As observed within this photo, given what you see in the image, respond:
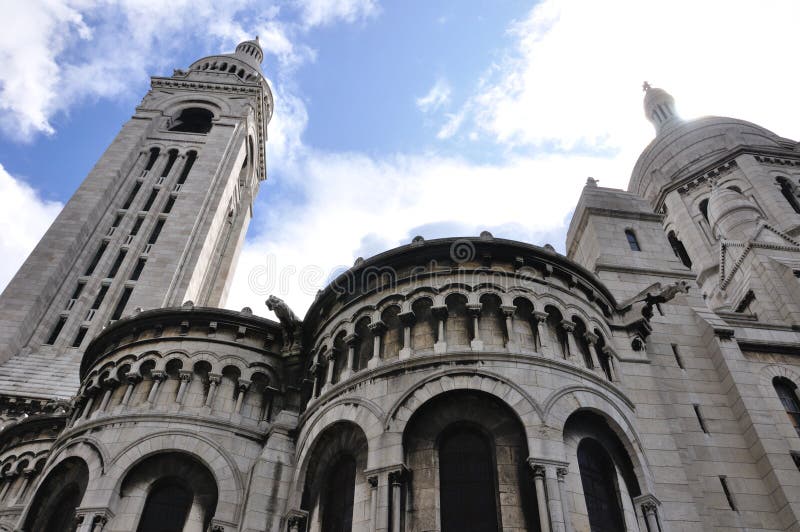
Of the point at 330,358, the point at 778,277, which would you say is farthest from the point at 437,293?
the point at 778,277

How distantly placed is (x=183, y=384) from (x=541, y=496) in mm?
12279

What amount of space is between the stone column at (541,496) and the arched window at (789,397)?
447 inches

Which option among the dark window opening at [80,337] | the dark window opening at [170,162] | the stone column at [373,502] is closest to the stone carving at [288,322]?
the stone column at [373,502]

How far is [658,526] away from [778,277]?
20.5 m

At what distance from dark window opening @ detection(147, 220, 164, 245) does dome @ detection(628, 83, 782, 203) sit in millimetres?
41792

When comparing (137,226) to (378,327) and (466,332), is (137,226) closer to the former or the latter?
(378,327)

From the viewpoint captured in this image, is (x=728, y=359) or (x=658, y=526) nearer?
(x=658, y=526)

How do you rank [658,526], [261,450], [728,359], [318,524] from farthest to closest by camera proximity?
[728,359]
[261,450]
[318,524]
[658,526]

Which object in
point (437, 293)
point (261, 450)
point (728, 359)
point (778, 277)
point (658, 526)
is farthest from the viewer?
point (778, 277)

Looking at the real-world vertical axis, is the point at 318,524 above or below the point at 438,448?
below

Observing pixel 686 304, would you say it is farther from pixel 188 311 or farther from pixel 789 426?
pixel 188 311

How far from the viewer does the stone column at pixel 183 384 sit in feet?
64.5

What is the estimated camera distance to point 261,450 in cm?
1923

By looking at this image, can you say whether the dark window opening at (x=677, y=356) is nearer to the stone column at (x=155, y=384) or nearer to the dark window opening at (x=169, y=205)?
the stone column at (x=155, y=384)
